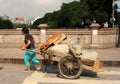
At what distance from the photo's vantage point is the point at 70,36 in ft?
65.8

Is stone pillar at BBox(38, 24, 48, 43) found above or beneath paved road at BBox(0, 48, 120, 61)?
above

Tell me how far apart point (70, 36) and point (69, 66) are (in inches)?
399

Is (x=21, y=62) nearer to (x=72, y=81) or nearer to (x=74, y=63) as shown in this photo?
(x=74, y=63)

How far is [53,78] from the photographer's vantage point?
1002 centimetres

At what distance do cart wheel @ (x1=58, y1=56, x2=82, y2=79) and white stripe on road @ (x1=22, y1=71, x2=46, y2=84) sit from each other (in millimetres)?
749

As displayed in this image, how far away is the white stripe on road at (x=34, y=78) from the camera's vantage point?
9375mm

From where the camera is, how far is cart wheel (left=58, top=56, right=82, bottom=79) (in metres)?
9.91

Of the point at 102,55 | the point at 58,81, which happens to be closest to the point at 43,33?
the point at 102,55

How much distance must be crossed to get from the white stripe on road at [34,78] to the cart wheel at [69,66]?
75cm

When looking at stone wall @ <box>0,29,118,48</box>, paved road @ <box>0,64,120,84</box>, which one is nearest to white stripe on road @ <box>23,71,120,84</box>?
paved road @ <box>0,64,120,84</box>

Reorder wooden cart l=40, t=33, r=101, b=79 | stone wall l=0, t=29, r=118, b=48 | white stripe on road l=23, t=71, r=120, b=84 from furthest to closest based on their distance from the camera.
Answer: stone wall l=0, t=29, r=118, b=48 → wooden cart l=40, t=33, r=101, b=79 → white stripe on road l=23, t=71, r=120, b=84

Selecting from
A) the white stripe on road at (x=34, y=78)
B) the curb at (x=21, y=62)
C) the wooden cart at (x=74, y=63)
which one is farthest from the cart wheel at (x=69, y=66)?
the curb at (x=21, y=62)

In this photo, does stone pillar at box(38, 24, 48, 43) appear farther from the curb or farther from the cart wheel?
the cart wheel

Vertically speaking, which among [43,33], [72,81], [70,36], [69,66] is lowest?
[72,81]
